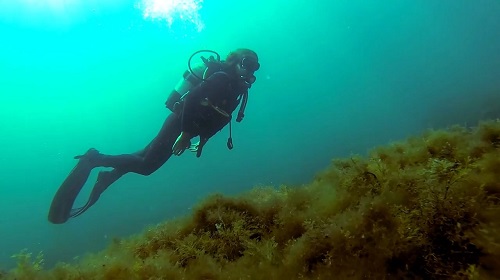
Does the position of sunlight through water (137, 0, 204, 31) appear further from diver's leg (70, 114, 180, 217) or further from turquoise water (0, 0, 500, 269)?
diver's leg (70, 114, 180, 217)

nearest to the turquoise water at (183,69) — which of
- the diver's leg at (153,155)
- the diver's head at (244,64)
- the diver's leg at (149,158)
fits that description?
the diver's leg at (149,158)

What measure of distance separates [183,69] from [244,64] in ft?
213

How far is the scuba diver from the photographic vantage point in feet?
24.0

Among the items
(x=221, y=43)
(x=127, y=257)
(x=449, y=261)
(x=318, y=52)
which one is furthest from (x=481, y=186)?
(x=318, y=52)

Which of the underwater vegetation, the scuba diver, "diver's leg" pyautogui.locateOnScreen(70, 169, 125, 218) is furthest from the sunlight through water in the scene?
the underwater vegetation

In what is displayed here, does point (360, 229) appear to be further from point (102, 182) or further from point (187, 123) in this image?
point (102, 182)

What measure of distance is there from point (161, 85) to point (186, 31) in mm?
18373

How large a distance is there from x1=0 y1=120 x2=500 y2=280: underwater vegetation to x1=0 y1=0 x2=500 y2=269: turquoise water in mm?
44729

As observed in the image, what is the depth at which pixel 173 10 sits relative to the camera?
52906mm

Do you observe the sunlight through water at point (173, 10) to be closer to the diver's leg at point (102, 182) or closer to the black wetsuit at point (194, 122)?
the black wetsuit at point (194, 122)

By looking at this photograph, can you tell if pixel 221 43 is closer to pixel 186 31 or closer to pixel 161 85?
pixel 186 31

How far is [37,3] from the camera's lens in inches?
1796

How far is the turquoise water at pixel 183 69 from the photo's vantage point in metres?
53.7

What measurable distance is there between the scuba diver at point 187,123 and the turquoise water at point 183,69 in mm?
39897
